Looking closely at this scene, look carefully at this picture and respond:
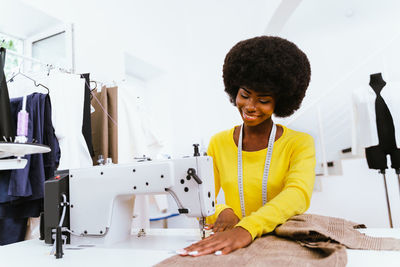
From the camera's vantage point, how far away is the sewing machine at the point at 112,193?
1063 millimetres

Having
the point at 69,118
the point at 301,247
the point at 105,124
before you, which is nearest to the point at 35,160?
the point at 69,118

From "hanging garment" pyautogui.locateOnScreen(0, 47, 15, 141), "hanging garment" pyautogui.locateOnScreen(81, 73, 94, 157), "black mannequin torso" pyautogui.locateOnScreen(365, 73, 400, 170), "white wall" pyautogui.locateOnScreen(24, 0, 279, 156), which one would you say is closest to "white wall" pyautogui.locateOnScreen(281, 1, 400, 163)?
"white wall" pyautogui.locateOnScreen(24, 0, 279, 156)

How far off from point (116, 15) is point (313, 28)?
3.42 meters

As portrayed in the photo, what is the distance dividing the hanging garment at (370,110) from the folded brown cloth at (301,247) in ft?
5.19

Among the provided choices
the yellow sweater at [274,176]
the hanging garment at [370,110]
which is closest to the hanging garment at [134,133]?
the yellow sweater at [274,176]

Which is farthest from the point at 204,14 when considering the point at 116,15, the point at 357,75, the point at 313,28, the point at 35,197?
the point at 35,197

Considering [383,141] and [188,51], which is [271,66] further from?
[188,51]

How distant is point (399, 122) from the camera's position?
2.28 meters

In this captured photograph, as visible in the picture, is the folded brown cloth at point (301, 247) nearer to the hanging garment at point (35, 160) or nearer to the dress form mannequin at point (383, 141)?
the hanging garment at point (35, 160)

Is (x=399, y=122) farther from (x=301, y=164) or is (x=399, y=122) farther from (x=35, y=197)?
(x=35, y=197)

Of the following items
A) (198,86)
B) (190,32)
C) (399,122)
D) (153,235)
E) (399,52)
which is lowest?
(153,235)

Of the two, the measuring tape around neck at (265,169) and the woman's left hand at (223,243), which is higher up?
the measuring tape around neck at (265,169)

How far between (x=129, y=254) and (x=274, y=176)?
624 mm

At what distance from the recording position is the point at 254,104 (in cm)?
118
